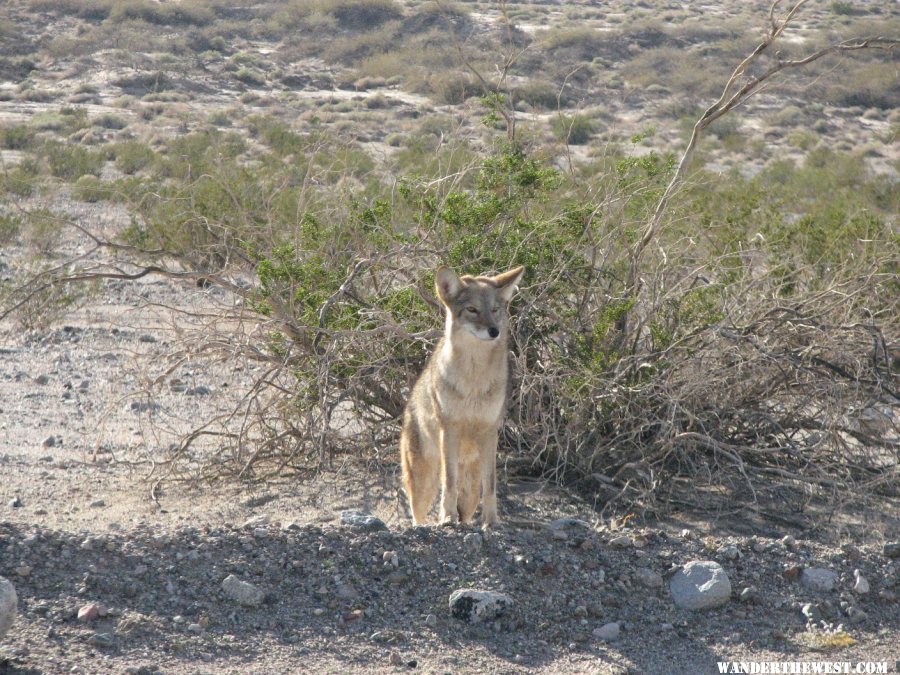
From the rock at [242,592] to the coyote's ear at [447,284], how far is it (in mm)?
1981

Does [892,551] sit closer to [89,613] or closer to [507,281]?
[507,281]


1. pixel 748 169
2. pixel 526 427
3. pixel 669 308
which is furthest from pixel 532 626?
pixel 748 169

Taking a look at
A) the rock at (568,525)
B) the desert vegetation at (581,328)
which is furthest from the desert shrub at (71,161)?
the rock at (568,525)

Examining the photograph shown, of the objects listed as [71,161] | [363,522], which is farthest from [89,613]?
[71,161]

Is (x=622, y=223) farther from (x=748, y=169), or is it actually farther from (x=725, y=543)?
(x=748, y=169)

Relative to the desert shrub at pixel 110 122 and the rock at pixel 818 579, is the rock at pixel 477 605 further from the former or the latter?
the desert shrub at pixel 110 122

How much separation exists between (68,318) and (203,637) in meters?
7.63

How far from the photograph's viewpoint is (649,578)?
17.8 feet

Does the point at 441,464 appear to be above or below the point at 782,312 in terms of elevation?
below

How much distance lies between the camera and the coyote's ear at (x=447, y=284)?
6.04 meters

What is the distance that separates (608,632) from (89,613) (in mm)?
2305

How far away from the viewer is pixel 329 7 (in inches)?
→ 1868

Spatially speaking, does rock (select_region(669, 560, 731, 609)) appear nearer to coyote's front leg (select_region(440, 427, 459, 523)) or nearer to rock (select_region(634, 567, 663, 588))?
rock (select_region(634, 567, 663, 588))

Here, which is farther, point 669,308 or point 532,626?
point 669,308
